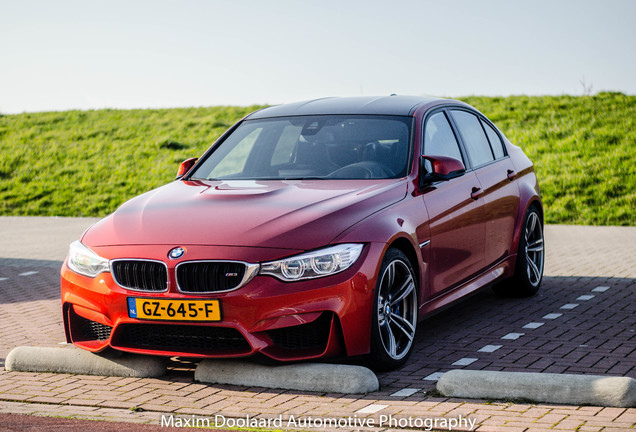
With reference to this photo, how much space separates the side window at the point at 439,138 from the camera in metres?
7.04

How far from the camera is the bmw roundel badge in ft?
18.0

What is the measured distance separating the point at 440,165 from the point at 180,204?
1821 millimetres

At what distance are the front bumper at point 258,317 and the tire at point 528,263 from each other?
3.12 m

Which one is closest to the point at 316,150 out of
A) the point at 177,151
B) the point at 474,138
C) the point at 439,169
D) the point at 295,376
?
the point at 439,169

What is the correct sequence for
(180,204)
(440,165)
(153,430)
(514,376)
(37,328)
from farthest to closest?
(37,328)
(440,165)
(180,204)
(514,376)
(153,430)

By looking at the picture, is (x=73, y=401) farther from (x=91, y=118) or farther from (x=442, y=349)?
(x=91, y=118)

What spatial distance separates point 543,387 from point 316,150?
2.64 meters

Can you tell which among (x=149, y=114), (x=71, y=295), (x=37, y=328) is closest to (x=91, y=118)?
(x=149, y=114)

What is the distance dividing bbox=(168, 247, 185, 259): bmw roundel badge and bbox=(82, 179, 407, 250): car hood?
0.05m

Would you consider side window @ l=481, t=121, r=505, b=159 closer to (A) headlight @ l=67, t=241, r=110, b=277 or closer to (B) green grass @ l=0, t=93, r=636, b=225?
(A) headlight @ l=67, t=241, r=110, b=277

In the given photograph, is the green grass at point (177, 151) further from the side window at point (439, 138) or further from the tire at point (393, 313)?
the tire at point (393, 313)

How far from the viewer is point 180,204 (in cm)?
613

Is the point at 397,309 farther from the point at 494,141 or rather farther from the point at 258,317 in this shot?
the point at 494,141

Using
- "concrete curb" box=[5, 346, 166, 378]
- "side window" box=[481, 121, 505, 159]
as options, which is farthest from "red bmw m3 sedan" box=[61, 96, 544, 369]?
"side window" box=[481, 121, 505, 159]
